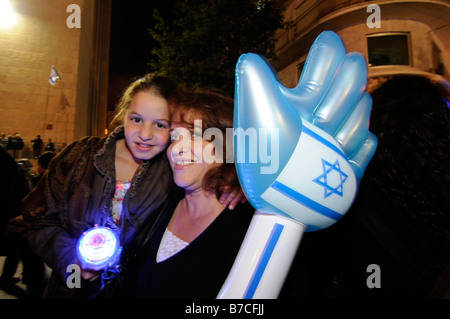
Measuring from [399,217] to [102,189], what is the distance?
1450 millimetres

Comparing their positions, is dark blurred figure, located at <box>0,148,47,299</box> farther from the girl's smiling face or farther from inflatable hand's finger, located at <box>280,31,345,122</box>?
inflatable hand's finger, located at <box>280,31,345,122</box>

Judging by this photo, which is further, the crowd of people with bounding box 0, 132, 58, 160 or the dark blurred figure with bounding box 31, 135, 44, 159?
the dark blurred figure with bounding box 31, 135, 44, 159

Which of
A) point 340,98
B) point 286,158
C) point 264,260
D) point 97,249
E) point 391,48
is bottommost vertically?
point 97,249

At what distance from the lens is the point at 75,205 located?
135 cm

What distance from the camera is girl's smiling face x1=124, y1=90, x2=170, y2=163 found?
1467 millimetres

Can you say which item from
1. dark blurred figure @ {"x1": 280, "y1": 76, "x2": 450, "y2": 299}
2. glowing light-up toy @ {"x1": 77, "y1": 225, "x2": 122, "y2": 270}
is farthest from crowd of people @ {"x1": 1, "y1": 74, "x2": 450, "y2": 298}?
glowing light-up toy @ {"x1": 77, "y1": 225, "x2": 122, "y2": 270}

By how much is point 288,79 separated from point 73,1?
898 cm

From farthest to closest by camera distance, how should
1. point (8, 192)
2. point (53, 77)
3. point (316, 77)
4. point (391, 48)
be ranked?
1. point (391, 48)
2. point (53, 77)
3. point (8, 192)
4. point (316, 77)

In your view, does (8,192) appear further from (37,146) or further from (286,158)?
(37,146)

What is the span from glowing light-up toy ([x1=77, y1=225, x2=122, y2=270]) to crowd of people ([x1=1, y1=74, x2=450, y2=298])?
116 millimetres

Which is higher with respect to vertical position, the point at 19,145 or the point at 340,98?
the point at 19,145

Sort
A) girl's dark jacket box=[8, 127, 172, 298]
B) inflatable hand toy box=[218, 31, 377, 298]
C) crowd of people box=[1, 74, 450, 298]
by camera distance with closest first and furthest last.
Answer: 1. inflatable hand toy box=[218, 31, 377, 298]
2. crowd of people box=[1, 74, 450, 298]
3. girl's dark jacket box=[8, 127, 172, 298]

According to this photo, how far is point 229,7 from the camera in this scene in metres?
8.60

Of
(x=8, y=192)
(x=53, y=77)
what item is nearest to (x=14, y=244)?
(x=8, y=192)
